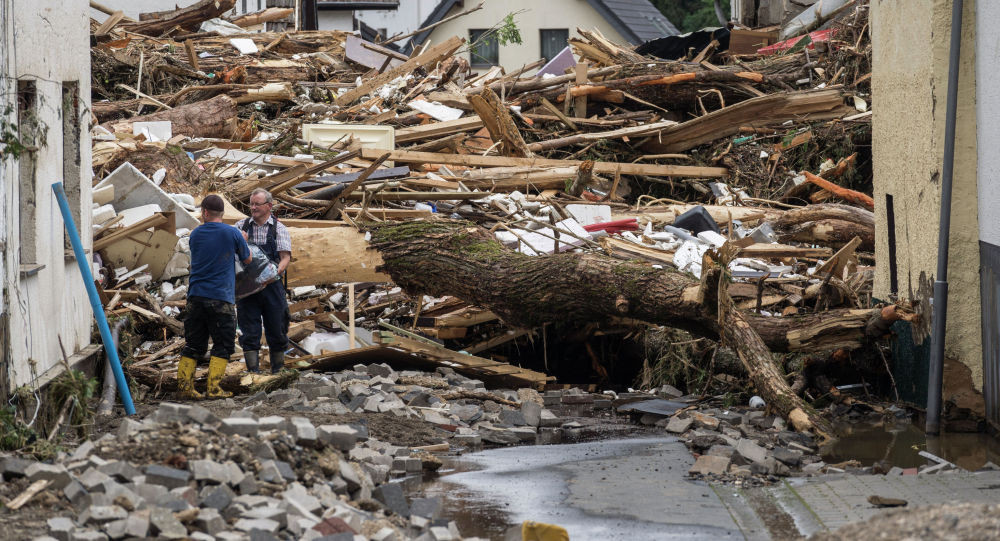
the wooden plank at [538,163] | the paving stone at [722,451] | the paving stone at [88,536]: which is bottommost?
the paving stone at [722,451]

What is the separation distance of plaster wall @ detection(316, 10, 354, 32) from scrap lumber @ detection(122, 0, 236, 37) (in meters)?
20.5

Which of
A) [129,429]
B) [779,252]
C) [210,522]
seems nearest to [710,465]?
[210,522]

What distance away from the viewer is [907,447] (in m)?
7.61

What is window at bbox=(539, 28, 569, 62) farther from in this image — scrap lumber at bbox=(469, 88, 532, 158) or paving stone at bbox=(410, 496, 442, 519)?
paving stone at bbox=(410, 496, 442, 519)

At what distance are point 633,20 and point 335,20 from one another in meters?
11.9

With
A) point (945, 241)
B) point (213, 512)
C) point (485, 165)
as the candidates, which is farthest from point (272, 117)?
point (213, 512)

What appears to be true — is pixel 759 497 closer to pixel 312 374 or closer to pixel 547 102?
pixel 312 374

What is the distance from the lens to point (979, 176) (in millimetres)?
7812

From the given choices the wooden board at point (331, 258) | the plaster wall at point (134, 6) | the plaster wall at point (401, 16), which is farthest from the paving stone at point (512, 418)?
the plaster wall at point (401, 16)

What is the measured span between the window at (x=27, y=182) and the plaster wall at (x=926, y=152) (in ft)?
21.5

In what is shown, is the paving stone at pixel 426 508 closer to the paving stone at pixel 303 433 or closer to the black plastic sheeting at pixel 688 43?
the paving stone at pixel 303 433

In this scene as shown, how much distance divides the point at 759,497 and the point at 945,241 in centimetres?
291

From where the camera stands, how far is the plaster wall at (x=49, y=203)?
681 cm

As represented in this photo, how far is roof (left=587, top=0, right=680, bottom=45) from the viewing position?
135ft
